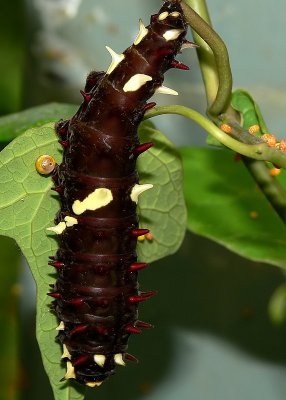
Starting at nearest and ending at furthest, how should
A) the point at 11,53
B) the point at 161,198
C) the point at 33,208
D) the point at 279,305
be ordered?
the point at 33,208
the point at 161,198
the point at 279,305
the point at 11,53

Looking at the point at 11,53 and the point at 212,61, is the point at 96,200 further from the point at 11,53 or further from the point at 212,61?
the point at 11,53

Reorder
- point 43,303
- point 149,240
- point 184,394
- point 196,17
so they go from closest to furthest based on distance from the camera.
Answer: point 196,17
point 43,303
point 149,240
point 184,394

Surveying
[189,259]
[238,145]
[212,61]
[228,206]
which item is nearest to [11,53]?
[189,259]

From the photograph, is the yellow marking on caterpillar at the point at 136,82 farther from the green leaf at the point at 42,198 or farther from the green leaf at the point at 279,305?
the green leaf at the point at 279,305

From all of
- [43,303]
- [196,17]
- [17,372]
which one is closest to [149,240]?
[43,303]

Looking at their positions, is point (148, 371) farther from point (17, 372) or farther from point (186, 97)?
point (186, 97)

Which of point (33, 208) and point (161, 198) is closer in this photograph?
point (33, 208)
